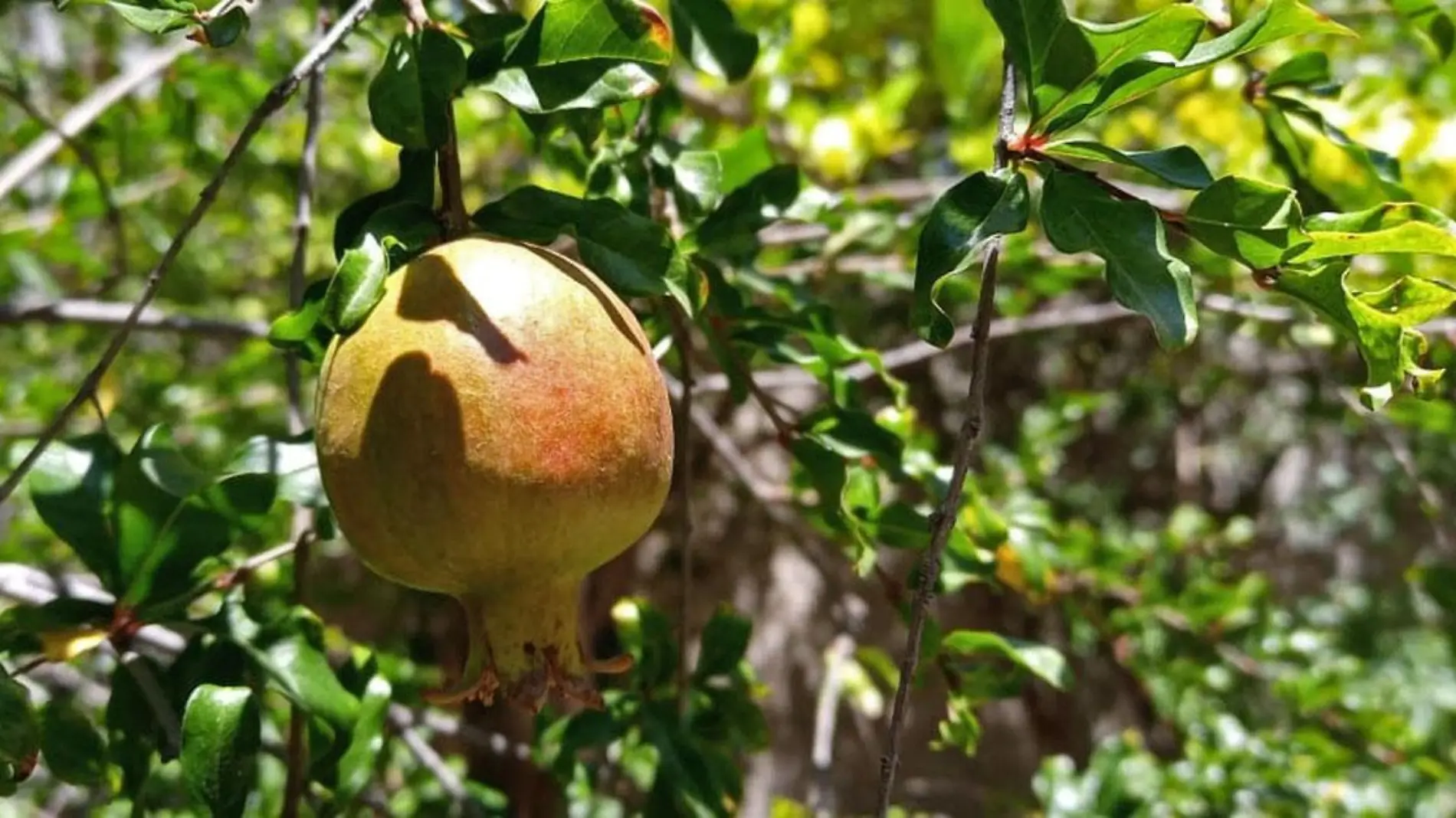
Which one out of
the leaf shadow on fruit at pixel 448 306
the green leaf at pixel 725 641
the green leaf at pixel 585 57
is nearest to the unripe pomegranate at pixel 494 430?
the leaf shadow on fruit at pixel 448 306

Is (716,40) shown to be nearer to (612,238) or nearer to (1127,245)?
(612,238)

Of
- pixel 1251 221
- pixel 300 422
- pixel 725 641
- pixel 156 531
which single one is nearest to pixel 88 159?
pixel 300 422

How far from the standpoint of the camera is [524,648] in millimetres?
660

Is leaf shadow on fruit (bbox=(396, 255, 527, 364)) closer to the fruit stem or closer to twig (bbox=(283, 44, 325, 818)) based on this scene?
the fruit stem

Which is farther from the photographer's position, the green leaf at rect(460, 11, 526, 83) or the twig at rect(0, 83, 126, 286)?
the twig at rect(0, 83, 126, 286)

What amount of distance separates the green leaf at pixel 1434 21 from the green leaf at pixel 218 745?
92 cm

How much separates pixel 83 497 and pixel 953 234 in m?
0.60

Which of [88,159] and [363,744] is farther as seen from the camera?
[88,159]

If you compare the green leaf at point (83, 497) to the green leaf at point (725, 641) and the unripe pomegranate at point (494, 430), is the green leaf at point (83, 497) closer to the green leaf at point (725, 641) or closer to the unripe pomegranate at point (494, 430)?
the unripe pomegranate at point (494, 430)

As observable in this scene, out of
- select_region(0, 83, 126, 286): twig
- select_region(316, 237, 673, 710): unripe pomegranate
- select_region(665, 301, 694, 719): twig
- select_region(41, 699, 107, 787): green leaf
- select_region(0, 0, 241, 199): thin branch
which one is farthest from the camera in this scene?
select_region(0, 0, 241, 199): thin branch

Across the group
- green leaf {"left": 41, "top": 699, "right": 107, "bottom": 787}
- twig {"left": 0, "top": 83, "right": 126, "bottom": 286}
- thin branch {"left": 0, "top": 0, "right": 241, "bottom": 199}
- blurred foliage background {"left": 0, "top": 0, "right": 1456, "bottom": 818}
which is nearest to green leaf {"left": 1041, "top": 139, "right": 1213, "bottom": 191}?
blurred foliage background {"left": 0, "top": 0, "right": 1456, "bottom": 818}

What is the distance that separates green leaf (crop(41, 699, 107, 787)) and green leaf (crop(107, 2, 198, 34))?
45 cm

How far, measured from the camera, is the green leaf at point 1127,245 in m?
0.61

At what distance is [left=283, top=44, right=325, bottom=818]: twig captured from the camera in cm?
83
